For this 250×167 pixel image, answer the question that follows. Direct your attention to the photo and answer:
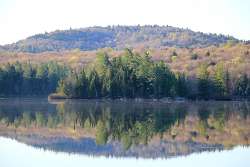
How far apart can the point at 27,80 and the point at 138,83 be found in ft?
106

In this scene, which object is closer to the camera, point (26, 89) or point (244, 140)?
point (244, 140)

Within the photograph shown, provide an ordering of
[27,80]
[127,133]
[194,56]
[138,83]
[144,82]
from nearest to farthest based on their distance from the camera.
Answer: [127,133]
[138,83]
[144,82]
[27,80]
[194,56]

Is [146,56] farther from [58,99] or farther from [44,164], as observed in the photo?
[44,164]

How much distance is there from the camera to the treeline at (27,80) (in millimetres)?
119312

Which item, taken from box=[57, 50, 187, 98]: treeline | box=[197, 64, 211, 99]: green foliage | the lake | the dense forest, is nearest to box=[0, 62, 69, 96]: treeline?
the dense forest

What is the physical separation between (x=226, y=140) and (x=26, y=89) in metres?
89.2

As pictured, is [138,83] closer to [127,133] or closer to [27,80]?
[27,80]

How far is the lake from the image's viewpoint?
100 ft

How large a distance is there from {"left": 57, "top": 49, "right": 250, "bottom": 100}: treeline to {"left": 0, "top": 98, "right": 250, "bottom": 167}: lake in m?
43.6

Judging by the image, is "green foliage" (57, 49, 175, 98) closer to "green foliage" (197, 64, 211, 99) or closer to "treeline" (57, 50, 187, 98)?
"treeline" (57, 50, 187, 98)

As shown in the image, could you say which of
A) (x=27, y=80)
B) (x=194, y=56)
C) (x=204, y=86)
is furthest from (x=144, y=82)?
(x=194, y=56)

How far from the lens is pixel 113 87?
100500mm

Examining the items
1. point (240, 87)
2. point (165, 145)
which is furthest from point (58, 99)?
point (165, 145)

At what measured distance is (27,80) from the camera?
406 ft
